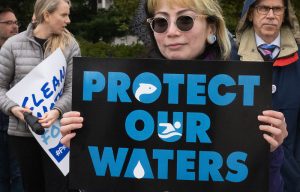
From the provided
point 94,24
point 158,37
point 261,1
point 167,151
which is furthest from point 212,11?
point 94,24

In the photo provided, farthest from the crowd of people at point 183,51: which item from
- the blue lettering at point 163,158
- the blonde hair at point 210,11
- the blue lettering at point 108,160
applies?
the blue lettering at point 163,158

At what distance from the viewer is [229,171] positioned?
2.15 metres

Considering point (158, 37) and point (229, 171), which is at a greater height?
point (158, 37)

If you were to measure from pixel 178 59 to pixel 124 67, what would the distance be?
24cm

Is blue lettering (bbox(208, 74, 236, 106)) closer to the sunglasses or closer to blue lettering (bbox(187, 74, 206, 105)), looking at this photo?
blue lettering (bbox(187, 74, 206, 105))

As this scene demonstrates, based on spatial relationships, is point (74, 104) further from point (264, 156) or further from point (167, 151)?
point (264, 156)

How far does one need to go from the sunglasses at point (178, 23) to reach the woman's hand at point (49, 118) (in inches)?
84.1

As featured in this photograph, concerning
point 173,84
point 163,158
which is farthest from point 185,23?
point 163,158

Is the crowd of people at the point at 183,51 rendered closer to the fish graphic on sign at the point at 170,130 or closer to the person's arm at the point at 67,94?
the person's arm at the point at 67,94

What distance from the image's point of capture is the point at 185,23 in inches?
90.0

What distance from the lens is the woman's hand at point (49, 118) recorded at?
4254mm

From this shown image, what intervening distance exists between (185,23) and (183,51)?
0.12 metres

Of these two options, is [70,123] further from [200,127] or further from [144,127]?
[200,127]

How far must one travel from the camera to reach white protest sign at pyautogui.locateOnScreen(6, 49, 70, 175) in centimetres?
432
